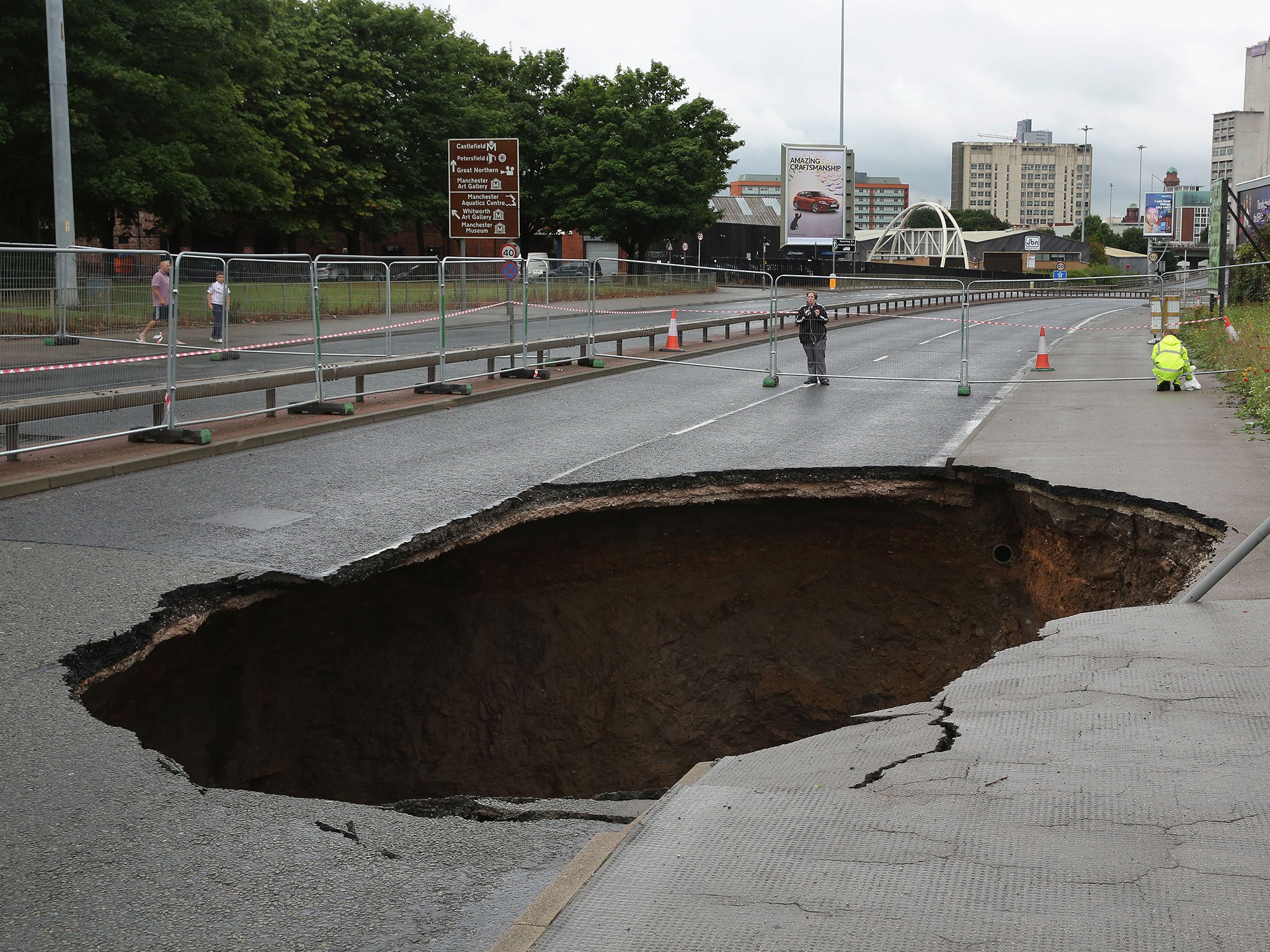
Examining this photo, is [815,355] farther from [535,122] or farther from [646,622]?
[535,122]

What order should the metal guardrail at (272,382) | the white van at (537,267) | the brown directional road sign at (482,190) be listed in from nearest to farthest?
1. the metal guardrail at (272,382)
2. the white van at (537,267)
3. the brown directional road sign at (482,190)

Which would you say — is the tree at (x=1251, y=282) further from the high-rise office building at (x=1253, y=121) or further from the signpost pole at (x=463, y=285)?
the high-rise office building at (x=1253, y=121)

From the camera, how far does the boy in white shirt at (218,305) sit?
42.2 feet

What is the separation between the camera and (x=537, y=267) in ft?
63.4

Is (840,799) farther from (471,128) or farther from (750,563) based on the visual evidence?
(471,128)

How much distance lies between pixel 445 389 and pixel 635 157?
4881 cm

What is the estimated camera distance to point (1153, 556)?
8383mm

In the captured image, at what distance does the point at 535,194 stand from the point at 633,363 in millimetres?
46913

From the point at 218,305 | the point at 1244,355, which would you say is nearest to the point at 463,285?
the point at 218,305

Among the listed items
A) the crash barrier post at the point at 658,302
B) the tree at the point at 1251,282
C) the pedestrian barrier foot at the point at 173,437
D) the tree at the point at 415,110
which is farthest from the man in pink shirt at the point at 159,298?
the tree at the point at 415,110

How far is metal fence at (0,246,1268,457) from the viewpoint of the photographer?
11117 millimetres

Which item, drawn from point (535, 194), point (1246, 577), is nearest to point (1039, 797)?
point (1246, 577)

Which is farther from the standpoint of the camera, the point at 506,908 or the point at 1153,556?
the point at 1153,556

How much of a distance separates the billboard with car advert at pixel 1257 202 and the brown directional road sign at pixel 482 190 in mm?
19237
